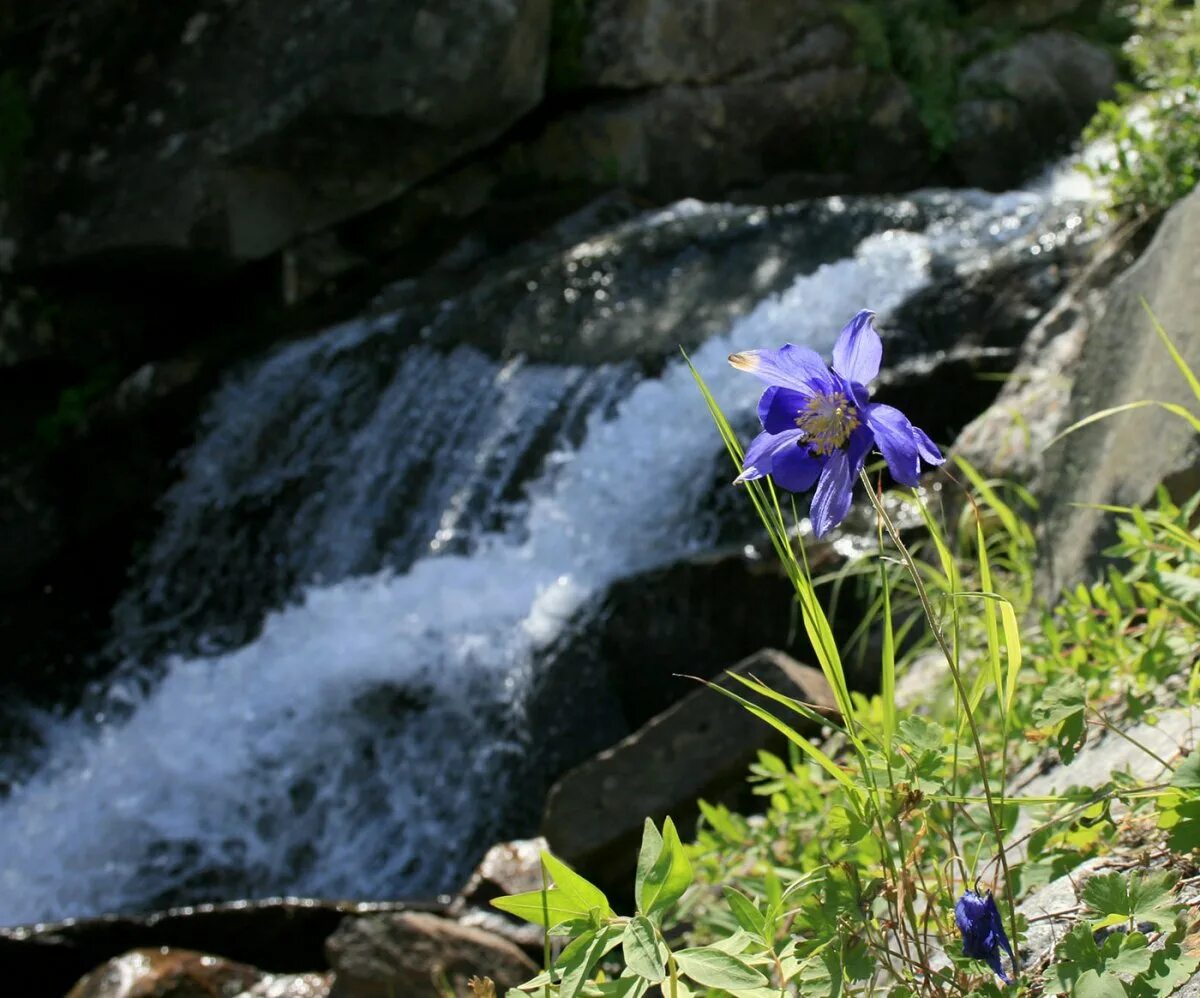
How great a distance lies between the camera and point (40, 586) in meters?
7.00

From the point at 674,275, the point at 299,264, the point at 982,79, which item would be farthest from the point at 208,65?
the point at 982,79

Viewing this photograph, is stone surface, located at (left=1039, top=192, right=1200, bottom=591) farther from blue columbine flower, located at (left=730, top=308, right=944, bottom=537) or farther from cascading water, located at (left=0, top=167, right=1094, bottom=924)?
cascading water, located at (left=0, top=167, right=1094, bottom=924)

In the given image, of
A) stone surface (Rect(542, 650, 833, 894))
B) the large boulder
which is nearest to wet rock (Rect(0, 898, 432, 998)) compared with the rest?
stone surface (Rect(542, 650, 833, 894))

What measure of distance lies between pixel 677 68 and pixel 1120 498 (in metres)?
7.60

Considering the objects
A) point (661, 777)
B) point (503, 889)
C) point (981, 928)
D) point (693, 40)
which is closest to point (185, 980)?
point (503, 889)

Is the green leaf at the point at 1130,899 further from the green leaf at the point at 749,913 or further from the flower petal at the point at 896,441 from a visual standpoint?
the flower petal at the point at 896,441

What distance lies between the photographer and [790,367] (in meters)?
1.10

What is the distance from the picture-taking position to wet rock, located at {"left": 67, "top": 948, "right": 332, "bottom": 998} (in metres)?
3.55

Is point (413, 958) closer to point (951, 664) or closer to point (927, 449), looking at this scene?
point (951, 664)

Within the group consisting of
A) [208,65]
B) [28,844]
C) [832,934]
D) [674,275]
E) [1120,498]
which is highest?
[208,65]

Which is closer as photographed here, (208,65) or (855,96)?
(208,65)

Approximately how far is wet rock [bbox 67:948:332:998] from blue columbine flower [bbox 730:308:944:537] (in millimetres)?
2973

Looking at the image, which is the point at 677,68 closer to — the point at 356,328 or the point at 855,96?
the point at 855,96

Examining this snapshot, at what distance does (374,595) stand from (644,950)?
4.90 meters
